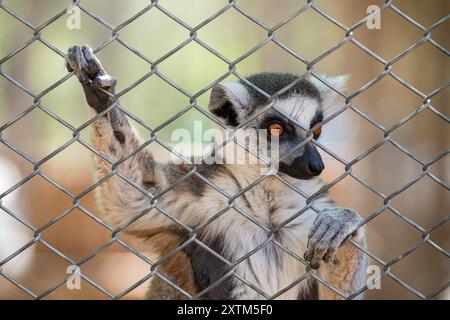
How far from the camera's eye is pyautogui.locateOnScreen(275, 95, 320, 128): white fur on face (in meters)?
3.91

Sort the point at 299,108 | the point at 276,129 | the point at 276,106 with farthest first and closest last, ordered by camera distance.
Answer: the point at 299,108
the point at 276,106
the point at 276,129

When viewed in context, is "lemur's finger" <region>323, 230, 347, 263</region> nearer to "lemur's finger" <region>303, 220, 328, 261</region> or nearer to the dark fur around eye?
"lemur's finger" <region>303, 220, 328, 261</region>

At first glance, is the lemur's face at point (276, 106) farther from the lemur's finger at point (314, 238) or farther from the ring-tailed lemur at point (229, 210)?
the lemur's finger at point (314, 238)

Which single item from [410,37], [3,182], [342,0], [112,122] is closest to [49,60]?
[3,182]

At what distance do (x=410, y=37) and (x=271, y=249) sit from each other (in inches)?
183

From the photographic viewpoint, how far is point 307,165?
350cm

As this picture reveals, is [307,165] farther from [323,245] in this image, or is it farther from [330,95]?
[330,95]

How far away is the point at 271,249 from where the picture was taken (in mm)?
3744

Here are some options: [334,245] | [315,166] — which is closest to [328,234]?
[334,245]

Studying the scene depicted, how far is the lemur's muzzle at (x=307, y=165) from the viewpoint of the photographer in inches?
137

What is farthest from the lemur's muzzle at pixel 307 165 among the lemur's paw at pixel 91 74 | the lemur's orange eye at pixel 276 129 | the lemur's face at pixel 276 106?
the lemur's paw at pixel 91 74

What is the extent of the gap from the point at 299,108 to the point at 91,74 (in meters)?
1.38

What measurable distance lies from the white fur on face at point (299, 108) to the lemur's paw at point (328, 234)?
92 centimetres
